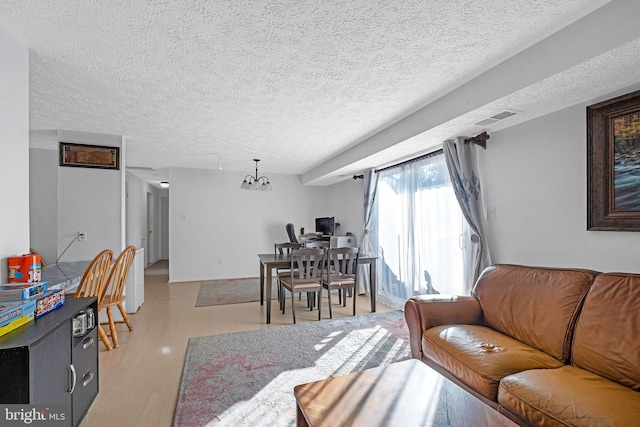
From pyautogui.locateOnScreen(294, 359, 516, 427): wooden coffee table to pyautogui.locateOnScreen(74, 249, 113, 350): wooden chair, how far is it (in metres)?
1.97

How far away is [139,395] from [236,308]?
2.07 m

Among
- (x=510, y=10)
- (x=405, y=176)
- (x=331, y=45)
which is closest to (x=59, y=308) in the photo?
(x=331, y=45)

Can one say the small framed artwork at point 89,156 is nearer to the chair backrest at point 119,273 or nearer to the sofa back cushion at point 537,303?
the chair backrest at point 119,273

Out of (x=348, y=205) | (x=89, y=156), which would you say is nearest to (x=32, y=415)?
(x=89, y=156)

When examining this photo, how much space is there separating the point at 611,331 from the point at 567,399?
545 millimetres

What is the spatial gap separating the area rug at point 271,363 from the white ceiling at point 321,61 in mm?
2114

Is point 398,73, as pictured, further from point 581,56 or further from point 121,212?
point 121,212

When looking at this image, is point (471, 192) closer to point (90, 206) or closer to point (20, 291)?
point (20, 291)

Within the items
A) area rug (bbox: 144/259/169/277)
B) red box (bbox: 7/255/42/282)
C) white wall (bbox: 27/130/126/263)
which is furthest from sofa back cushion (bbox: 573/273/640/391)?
area rug (bbox: 144/259/169/277)

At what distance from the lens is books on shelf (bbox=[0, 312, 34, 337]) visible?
1179 mm

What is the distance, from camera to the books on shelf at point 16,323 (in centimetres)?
118

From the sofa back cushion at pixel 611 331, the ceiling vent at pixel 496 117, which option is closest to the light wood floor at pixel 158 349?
the sofa back cushion at pixel 611 331

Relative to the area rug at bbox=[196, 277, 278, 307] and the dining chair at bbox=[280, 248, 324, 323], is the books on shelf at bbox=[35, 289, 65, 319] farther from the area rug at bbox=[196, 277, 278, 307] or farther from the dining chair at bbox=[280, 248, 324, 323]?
the area rug at bbox=[196, 277, 278, 307]

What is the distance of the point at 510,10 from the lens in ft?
4.84
